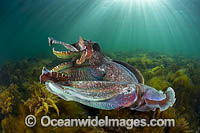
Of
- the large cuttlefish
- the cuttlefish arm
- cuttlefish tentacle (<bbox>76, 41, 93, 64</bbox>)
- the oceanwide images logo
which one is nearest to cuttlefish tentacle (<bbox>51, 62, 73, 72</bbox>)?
the large cuttlefish

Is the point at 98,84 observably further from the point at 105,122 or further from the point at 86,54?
the point at 105,122

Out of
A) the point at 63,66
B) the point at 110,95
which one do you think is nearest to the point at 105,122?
the point at 110,95

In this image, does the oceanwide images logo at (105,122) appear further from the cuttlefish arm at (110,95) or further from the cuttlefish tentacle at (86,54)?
the cuttlefish tentacle at (86,54)

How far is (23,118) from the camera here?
6.87 feet

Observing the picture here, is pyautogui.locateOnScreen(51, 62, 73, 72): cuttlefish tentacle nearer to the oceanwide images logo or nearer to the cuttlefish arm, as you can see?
the cuttlefish arm

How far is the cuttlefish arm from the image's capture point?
1382mm

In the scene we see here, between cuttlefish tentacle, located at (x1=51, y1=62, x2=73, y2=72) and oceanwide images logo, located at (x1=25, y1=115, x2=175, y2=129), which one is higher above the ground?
cuttlefish tentacle, located at (x1=51, y1=62, x2=73, y2=72)

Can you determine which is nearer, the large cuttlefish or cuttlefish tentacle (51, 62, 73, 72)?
the large cuttlefish

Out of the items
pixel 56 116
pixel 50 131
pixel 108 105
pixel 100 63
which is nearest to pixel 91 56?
pixel 100 63

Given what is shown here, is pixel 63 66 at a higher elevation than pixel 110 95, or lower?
higher

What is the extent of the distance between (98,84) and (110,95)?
0.18m

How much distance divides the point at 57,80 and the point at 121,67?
3.25ft

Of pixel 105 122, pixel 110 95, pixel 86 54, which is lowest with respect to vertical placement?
pixel 105 122

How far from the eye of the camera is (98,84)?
1538 millimetres
